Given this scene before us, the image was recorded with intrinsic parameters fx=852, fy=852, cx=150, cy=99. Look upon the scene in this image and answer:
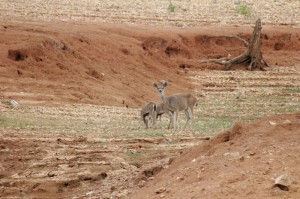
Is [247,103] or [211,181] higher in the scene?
[211,181]

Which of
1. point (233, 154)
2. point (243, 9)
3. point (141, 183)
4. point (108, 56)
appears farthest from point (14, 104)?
point (243, 9)

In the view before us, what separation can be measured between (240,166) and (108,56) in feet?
78.9

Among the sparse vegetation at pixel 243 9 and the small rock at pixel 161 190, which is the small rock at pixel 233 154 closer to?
the small rock at pixel 161 190

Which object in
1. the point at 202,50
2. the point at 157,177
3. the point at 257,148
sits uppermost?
the point at 257,148

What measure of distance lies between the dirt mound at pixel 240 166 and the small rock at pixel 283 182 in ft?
0.13

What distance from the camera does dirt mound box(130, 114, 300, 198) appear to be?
10227mm

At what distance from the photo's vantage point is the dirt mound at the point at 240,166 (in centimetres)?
1023

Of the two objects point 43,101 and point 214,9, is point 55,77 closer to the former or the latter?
point 43,101

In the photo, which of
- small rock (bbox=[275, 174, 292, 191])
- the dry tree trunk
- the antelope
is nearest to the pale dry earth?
the dry tree trunk

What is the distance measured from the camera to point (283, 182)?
991 centimetres

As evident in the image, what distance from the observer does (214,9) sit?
4925cm

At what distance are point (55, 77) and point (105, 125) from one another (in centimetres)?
734

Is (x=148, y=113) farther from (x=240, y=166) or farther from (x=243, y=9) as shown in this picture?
(x=243, y=9)

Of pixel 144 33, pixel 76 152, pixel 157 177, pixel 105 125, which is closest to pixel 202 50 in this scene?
pixel 144 33
